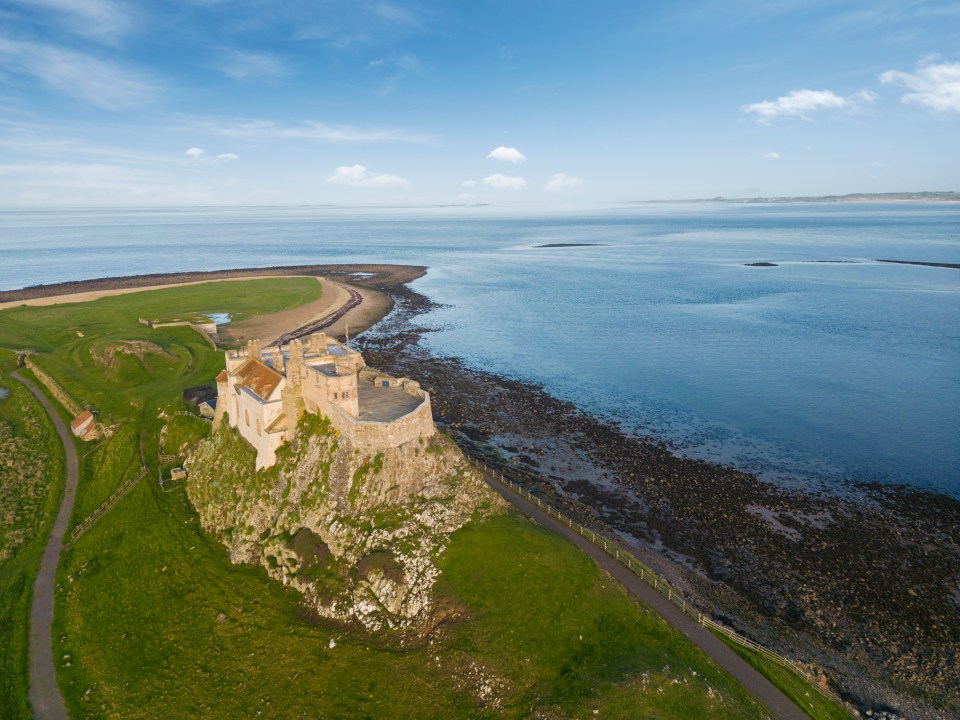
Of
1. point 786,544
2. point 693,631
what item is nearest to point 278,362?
point 693,631

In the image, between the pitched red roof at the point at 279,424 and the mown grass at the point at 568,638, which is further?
the pitched red roof at the point at 279,424

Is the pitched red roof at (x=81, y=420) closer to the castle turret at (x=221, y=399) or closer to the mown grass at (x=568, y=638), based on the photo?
the castle turret at (x=221, y=399)

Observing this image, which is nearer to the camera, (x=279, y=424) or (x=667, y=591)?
(x=667, y=591)

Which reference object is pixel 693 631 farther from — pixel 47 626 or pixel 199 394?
pixel 199 394

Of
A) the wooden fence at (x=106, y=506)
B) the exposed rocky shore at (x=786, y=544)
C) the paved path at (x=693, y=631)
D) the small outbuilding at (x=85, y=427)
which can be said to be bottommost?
the exposed rocky shore at (x=786, y=544)

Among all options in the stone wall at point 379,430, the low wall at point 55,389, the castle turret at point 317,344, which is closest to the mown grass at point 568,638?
the stone wall at point 379,430

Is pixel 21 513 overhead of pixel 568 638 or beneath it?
beneath

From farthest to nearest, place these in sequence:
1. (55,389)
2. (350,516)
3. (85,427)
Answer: (55,389) < (85,427) < (350,516)
